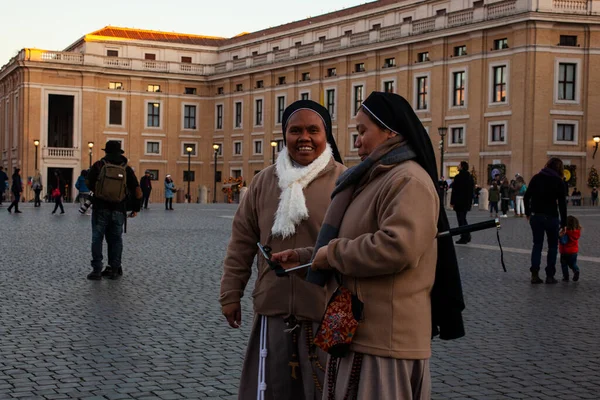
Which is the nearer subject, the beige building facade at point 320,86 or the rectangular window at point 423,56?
the beige building facade at point 320,86

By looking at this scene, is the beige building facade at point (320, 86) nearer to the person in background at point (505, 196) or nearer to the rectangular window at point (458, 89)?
the rectangular window at point (458, 89)

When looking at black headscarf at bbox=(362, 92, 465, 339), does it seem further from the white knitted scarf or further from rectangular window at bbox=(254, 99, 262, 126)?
rectangular window at bbox=(254, 99, 262, 126)

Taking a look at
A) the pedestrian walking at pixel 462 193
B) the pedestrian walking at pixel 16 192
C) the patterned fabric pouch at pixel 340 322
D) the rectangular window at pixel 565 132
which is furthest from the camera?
the rectangular window at pixel 565 132

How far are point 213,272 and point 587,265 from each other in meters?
6.33

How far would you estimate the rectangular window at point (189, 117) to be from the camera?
72106 mm

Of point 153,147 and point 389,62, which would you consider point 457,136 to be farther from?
point 153,147

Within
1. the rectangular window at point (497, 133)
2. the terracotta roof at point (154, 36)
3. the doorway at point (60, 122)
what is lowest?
the rectangular window at point (497, 133)

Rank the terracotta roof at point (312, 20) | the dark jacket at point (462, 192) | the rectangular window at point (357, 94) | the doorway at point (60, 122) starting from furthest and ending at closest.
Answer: the doorway at point (60, 122) → the terracotta roof at point (312, 20) → the rectangular window at point (357, 94) → the dark jacket at point (462, 192)

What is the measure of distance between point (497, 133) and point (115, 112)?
3364cm

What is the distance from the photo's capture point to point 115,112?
2758 inches

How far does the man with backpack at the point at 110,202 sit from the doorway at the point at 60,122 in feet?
213

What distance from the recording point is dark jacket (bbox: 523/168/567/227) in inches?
465

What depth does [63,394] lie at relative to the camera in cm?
557

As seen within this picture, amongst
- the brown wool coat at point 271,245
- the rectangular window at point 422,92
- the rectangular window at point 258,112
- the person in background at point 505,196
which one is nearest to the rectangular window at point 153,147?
the rectangular window at point 258,112
